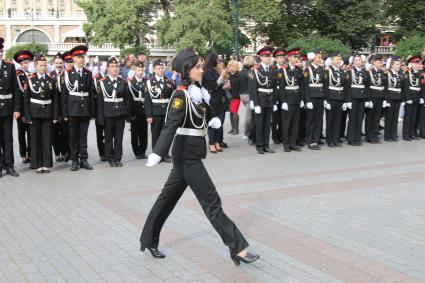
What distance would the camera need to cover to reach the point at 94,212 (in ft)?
25.3

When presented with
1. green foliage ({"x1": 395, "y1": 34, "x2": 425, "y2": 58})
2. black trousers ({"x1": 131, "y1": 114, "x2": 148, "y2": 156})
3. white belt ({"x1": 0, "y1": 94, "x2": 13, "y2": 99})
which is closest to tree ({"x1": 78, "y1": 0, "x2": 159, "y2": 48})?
green foliage ({"x1": 395, "y1": 34, "x2": 425, "y2": 58})

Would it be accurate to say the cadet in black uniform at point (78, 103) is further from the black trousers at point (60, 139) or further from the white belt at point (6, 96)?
the white belt at point (6, 96)

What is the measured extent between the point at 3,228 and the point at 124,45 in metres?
51.2

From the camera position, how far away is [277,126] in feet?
45.9

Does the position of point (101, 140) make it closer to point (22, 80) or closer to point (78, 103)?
point (78, 103)

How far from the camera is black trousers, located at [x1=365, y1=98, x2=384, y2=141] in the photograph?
14180mm

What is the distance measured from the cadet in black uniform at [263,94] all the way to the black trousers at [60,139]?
3820 millimetres

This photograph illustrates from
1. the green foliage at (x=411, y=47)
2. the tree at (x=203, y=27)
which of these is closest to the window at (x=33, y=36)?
the tree at (x=203, y=27)

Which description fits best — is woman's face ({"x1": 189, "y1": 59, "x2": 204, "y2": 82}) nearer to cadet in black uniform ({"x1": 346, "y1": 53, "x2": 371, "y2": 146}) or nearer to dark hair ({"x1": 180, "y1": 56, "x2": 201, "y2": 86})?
dark hair ({"x1": 180, "y1": 56, "x2": 201, "y2": 86})

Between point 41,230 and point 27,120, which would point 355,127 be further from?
point 41,230

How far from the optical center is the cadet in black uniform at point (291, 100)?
1262 centimetres

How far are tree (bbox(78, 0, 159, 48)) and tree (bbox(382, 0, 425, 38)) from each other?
21.7 meters

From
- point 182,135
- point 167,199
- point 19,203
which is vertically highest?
point 182,135

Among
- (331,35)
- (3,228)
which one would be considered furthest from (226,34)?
(3,228)
